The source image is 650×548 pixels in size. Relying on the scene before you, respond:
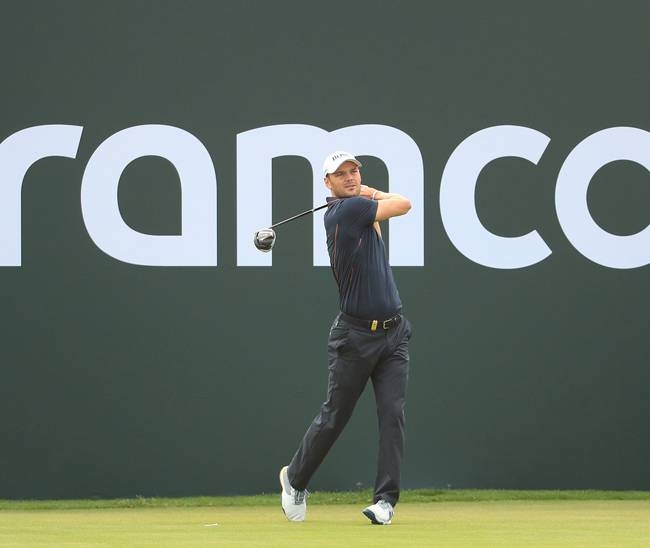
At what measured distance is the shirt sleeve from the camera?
5.52 metres

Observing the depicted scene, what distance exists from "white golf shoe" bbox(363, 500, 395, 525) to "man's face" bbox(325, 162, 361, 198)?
4.20 ft

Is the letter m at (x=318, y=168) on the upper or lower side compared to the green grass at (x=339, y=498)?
upper

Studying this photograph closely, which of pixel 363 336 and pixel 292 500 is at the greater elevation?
pixel 363 336

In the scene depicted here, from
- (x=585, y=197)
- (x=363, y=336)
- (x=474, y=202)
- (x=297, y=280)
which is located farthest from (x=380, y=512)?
(x=585, y=197)

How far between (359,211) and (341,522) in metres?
1.35

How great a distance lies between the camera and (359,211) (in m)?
5.53

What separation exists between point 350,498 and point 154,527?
5.16 ft

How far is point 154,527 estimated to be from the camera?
5.58m

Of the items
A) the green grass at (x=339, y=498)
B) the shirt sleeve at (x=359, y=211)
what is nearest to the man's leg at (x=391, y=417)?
the shirt sleeve at (x=359, y=211)

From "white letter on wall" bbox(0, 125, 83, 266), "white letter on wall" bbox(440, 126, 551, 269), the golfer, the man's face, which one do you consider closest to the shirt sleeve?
the golfer

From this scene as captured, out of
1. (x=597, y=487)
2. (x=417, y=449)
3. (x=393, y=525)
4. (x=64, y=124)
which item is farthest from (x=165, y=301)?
(x=597, y=487)

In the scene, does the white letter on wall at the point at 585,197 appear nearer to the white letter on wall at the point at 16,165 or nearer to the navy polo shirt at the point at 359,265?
the navy polo shirt at the point at 359,265

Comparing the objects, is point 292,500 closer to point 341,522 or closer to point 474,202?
point 341,522

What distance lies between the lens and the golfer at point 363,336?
5.55m
